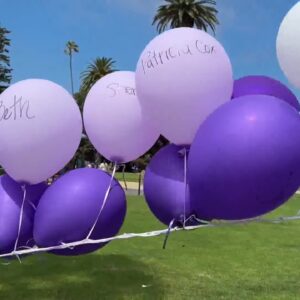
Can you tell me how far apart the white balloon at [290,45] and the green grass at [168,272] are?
259 cm

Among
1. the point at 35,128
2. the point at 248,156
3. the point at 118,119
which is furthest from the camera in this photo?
the point at 118,119

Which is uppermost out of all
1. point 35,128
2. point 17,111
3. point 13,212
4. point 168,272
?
point 17,111

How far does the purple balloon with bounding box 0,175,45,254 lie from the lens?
3.85 metres

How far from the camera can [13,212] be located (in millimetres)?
3902

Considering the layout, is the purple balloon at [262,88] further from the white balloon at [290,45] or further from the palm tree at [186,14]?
the palm tree at [186,14]

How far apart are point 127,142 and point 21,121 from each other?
0.75m

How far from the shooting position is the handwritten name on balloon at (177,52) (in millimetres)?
3455

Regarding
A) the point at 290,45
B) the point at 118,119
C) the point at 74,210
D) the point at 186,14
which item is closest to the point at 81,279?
the point at 74,210

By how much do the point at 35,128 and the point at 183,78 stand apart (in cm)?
103

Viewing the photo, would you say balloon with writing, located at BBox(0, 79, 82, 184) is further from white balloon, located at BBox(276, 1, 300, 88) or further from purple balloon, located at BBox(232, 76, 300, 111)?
white balloon, located at BBox(276, 1, 300, 88)

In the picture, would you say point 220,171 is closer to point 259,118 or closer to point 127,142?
point 259,118

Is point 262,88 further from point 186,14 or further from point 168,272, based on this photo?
point 186,14

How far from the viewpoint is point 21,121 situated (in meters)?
3.69

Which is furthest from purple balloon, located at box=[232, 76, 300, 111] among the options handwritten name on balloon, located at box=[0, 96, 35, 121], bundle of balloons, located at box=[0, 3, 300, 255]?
handwritten name on balloon, located at box=[0, 96, 35, 121]
